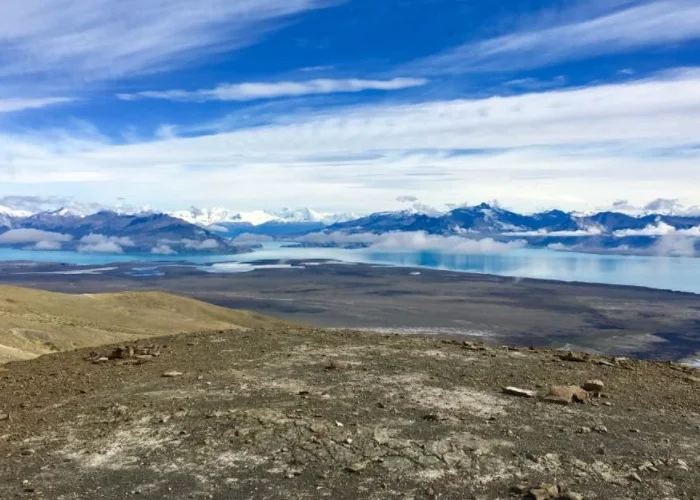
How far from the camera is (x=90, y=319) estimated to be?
173ft

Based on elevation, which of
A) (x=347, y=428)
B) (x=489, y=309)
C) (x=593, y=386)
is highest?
(x=593, y=386)

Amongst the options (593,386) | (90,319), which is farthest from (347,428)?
(90,319)

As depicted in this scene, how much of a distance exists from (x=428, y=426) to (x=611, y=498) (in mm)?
3568

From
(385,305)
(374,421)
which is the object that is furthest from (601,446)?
(385,305)

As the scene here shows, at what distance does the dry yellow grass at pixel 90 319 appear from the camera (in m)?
29.6

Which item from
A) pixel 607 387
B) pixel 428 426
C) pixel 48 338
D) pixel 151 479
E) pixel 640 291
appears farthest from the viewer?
pixel 640 291

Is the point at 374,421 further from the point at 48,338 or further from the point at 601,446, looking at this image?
the point at 48,338

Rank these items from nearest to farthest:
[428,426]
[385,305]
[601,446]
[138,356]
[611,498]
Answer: [611,498] < [601,446] < [428,426] < [138,356] < [385,305]

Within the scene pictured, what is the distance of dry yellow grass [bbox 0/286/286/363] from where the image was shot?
97.0 feet

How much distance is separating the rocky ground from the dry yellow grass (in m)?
9.72

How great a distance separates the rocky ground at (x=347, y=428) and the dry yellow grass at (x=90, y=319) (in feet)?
31.9

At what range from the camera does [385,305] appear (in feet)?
473

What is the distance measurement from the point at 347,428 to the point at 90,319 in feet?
157

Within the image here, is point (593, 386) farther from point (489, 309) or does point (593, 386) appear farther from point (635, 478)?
point (489, 309)
